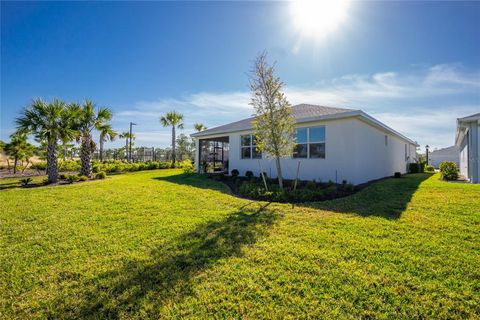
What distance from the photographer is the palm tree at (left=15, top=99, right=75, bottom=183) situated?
10203mm

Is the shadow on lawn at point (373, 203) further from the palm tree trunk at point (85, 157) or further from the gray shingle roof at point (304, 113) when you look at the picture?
the palm tree trunk at point (85, 157)

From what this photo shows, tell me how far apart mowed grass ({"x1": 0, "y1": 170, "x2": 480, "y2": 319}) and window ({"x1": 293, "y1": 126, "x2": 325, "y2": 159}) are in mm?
4366

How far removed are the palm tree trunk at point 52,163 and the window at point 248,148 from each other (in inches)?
390

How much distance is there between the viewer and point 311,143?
10023mm

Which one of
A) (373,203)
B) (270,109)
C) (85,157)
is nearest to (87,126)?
(85,157)

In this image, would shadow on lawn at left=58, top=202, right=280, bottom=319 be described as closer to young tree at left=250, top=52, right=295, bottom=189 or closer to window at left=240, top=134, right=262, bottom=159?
young tree at left=250, top=52, right=295, bottom=189

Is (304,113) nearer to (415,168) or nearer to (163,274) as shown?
(163,274)

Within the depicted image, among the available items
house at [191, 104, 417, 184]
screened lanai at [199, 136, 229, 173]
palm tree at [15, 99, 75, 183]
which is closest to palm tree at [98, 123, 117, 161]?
palm tree at [15, 99, 75, 183]

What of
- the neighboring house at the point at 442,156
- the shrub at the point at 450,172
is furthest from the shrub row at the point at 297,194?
the neighboring house at the point at 442,156

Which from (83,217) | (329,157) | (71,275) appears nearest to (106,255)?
(71,275)

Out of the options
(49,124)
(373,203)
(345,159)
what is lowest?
(373,203)

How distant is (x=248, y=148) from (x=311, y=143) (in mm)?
3994

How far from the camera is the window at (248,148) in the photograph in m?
12.4

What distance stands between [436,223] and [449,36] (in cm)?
872
